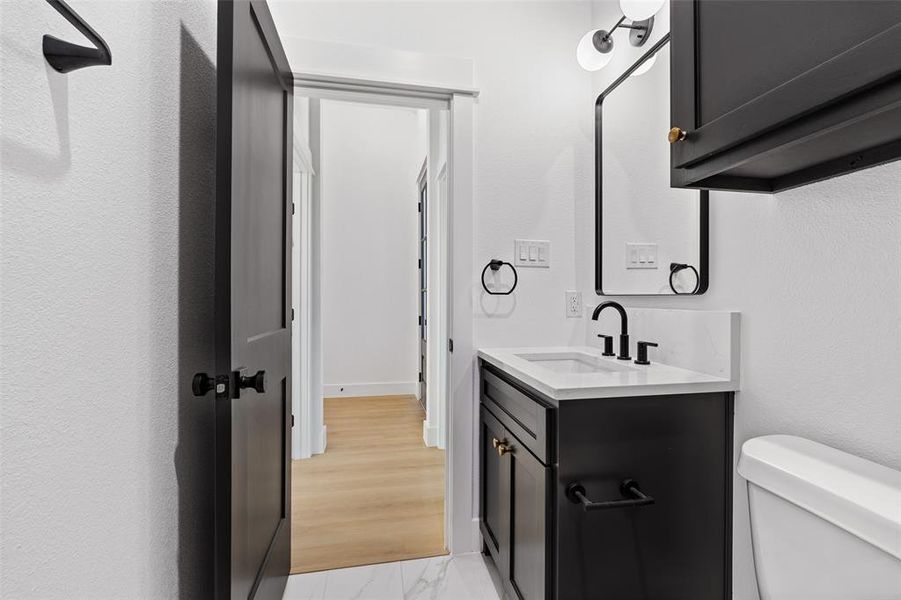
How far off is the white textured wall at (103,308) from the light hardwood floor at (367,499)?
33.8 inches

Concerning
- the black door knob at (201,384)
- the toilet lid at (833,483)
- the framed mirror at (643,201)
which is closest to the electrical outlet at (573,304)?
the framed mirror at (643,201)

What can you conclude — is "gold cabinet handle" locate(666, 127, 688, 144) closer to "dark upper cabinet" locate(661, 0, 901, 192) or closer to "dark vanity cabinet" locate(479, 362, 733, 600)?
"dark upper cabinet" locate(661, 0, 901, 192)

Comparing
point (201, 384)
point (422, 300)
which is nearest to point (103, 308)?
point (201, 384)

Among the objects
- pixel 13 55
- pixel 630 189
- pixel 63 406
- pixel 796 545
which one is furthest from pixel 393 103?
pixel 796 545

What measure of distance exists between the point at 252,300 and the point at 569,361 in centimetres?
123

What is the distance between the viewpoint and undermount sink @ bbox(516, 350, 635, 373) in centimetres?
162

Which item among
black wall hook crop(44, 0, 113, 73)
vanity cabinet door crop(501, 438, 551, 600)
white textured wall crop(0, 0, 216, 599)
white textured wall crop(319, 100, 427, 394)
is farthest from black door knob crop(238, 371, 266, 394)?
white textured wall crop(319, 100, 427, 394)

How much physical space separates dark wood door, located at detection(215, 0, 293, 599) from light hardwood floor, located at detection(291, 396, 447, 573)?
383mm

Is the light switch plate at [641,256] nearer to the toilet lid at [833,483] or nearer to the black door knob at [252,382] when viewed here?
the toilet lid at [833,483]

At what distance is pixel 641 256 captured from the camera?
1615mm

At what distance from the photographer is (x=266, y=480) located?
1.31 m

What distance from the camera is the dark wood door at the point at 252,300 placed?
93 cm

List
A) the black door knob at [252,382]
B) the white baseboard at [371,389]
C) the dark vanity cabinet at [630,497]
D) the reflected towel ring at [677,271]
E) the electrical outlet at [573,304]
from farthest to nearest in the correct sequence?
the white baseboard at [371,389]
the electrical outlet at [573,304]
the reflected towel ring at [677,271]
the dark vanity cabinet at [630,497]
the black door knob at [252,382]

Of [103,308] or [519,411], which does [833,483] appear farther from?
[103,308]
